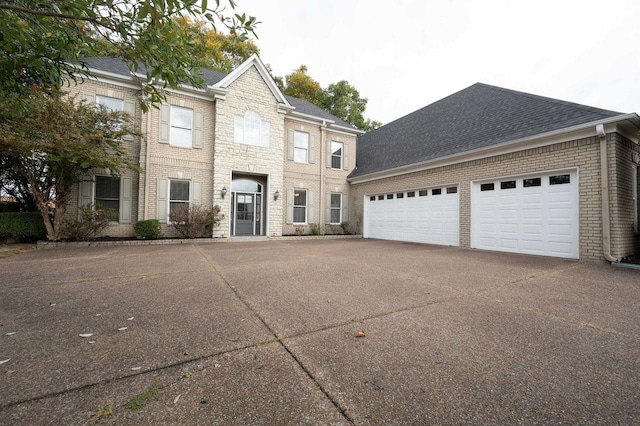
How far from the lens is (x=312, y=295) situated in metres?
3.62

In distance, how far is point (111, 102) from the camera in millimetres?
9492

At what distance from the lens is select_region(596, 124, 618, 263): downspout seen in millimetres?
5875

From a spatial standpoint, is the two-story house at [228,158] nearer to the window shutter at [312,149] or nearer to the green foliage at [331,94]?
the window shutter at [312,149]

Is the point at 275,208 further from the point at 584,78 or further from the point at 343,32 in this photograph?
the point at 584,78

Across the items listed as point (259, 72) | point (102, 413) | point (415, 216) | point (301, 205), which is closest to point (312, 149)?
point (301, 205)

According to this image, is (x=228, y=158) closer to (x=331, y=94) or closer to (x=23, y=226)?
(x=23, y=226)

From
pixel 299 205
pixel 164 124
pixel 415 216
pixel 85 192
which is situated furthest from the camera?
pixel 299 205

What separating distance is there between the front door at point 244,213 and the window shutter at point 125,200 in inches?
157

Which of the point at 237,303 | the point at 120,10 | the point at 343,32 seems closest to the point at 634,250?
the point at 237,303

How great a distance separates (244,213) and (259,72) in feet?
21.2

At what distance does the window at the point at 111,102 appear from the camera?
9.35 m

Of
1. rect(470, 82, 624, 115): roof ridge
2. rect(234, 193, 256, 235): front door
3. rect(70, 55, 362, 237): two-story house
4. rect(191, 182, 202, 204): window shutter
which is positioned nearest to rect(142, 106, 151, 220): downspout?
rect(70, 55, 362, 237): two-story house

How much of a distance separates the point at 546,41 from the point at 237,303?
476 inches

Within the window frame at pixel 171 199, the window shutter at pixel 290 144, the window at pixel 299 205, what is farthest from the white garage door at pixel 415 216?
the window frame at pixel 171 199
